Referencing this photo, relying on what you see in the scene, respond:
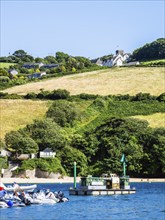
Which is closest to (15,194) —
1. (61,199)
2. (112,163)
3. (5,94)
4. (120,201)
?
(61,199)

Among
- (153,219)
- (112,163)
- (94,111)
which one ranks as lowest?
(153,219)

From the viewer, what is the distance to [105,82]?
188 m

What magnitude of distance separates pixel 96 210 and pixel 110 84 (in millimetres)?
118807

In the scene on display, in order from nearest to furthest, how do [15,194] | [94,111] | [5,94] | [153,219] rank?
[153,219] → [15,194] → [94,111] → [5,94]

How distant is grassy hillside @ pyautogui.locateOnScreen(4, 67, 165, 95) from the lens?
179m

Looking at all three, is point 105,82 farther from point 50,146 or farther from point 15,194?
point 15,194

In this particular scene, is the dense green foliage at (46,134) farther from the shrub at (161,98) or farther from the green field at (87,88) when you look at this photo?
the shrub at (161,98)

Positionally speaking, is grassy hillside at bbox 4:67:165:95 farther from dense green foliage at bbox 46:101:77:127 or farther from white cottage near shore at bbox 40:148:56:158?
white cottage near shore at bbox 40:148:56:158

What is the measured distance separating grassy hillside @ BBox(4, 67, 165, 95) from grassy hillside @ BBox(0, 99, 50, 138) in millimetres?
13355

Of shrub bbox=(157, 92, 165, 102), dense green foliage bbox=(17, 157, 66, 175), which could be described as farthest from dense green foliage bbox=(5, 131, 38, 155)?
shrub bbox=(157, 92, 165, 102)

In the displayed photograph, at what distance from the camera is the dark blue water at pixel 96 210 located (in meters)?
61.8

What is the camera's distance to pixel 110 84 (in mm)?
185750

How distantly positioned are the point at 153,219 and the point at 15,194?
21.4 meters

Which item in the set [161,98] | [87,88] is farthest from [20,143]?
[87,88]
